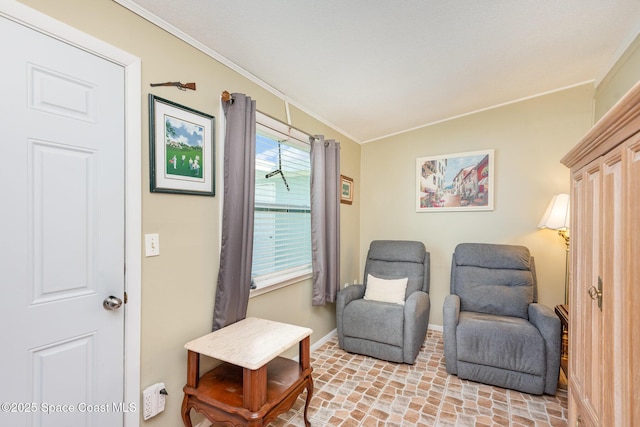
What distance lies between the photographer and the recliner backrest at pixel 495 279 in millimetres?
2561

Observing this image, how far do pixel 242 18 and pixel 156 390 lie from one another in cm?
197

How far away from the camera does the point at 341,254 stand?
3.35 meters

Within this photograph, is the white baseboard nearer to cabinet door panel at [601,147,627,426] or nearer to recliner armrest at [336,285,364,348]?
recliner armrest at [336,285,364,348]

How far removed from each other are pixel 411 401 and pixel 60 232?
2.28 m

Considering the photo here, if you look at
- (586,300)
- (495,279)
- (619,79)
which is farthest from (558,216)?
(586,300)

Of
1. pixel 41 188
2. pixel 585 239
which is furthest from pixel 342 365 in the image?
pixel 41 188

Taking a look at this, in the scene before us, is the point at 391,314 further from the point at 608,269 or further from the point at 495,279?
the point at 608,269

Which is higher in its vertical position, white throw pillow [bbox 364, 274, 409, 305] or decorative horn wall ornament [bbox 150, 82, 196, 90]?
decorative horn wall ornament [bbox 150, 82, 196, 90]

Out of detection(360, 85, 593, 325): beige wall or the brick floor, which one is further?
detection(360, 85, 593, 325): beige wall

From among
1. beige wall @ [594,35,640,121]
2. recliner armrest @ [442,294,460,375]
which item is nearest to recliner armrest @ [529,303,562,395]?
recliner armrest @ [442,294,460,375]

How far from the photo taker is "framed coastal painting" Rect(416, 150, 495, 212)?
10.4ft

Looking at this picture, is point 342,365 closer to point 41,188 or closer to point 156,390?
point 156,390

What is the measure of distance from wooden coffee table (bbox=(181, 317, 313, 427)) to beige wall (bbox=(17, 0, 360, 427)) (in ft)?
0.39

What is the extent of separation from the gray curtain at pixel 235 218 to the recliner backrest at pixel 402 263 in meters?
1.70
